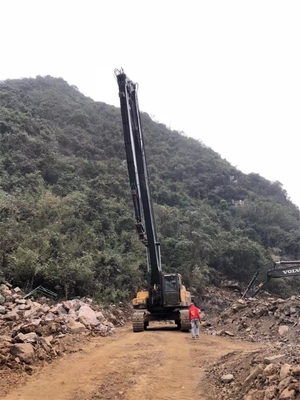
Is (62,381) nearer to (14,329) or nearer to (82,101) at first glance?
(14,329)

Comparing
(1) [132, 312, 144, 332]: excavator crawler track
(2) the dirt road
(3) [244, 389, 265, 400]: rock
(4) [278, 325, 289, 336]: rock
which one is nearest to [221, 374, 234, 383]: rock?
(2) the dirt road

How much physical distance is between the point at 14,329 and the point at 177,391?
17.9 ft

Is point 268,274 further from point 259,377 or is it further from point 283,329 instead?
point 259,377

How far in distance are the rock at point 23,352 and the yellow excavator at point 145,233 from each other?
251 inches

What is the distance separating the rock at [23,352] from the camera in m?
7.75

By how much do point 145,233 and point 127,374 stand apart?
7679mm

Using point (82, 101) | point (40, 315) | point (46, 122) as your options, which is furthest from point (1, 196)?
point (82, 101)

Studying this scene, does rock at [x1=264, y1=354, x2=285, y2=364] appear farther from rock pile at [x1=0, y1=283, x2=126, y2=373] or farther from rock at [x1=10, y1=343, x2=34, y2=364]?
rock at [x1=10, y1=343, x2=34, y2=364]

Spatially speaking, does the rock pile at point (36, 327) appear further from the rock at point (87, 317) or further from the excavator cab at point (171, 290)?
the excavator cab at point (171, 290)

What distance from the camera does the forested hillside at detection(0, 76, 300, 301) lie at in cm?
1975

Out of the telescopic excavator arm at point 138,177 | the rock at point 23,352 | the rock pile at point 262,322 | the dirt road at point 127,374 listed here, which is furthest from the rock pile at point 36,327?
the rock pile at point 262,322

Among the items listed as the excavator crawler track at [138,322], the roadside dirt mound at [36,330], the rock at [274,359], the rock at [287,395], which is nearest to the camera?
the rock at [287,395]

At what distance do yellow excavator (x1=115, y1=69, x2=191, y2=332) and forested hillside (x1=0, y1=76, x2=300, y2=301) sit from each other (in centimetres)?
494

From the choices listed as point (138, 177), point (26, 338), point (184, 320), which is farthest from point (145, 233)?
point (26, 338)
